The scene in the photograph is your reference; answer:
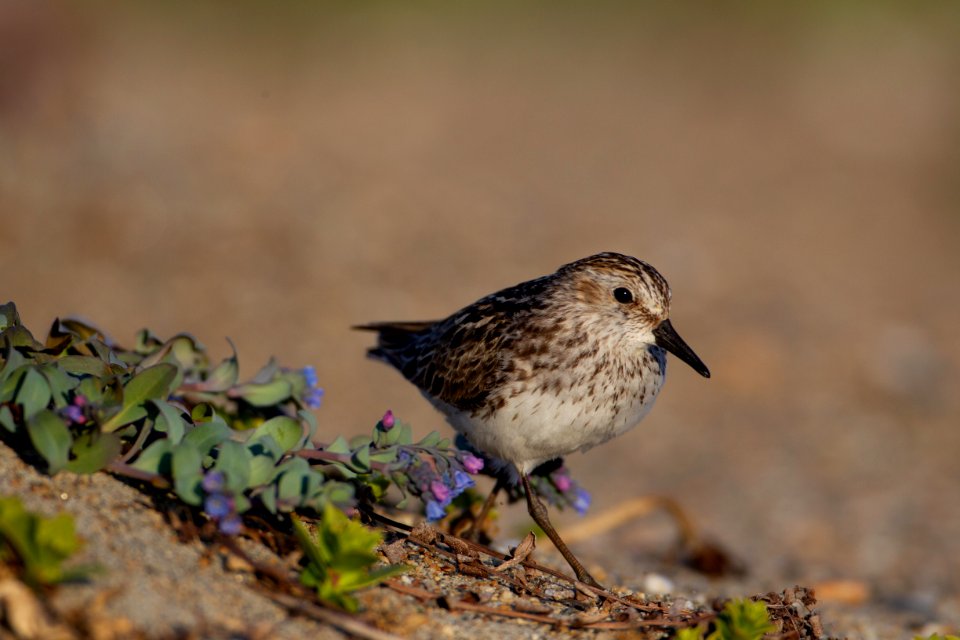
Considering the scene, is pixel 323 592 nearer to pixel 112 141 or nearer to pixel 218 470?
pixel 218 470

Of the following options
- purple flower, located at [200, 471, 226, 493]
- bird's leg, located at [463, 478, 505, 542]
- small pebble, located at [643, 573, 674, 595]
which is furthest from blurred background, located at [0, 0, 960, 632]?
purple flower, located at [200, 471, 226, 493]

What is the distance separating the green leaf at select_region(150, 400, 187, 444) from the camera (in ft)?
11.6

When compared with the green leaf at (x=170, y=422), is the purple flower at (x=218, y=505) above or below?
below

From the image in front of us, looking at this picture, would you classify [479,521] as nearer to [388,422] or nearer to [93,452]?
[388,422]

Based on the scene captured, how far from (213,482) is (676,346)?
2.31 meters

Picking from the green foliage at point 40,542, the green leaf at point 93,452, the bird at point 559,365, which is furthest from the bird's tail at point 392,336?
the green foliage at point 40,542

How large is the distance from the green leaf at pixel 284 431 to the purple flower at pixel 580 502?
5.72 feet

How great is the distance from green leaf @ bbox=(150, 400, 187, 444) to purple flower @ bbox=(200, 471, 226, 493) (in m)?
0.24

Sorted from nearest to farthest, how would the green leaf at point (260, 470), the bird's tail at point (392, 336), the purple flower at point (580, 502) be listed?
the green leaf at point (260, 470), the purple flower at point (580, 502), the bird's tail at point (392, 336)

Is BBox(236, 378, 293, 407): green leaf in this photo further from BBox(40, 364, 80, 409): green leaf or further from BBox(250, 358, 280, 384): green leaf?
BBox(40, 364, 80, 409): green leaf

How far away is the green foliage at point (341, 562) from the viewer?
324 cm

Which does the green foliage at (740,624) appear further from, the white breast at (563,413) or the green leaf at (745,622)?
the white breast at (563,413)

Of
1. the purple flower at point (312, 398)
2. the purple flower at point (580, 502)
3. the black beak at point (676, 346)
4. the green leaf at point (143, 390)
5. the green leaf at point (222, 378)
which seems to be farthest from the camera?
the purple flower at point (580, 502)

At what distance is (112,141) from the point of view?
1140 centimetres
